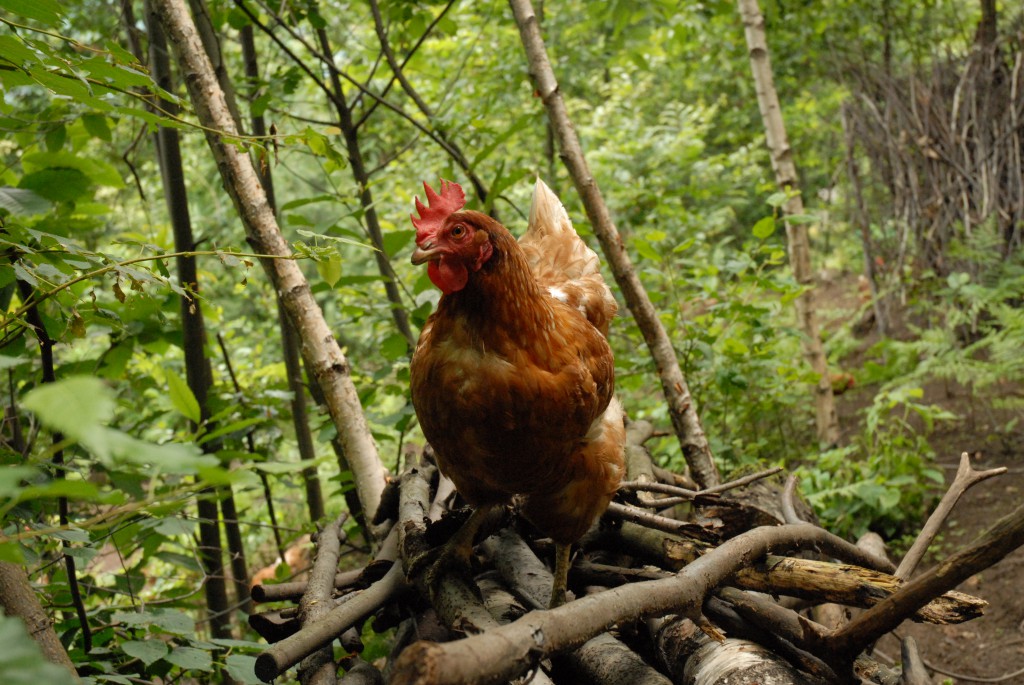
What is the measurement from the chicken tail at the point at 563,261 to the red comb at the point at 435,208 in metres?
0.61

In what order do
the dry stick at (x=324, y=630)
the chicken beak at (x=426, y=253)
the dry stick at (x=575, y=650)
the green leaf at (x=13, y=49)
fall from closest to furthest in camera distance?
the green leaf at (x=13, y=49) → the dry stick at (x=324, y=630) → the dry stick at (x=575, y=650) → the chicken beak at (x=426, y=253)

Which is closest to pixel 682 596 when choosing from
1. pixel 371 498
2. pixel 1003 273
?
pixel 371 498

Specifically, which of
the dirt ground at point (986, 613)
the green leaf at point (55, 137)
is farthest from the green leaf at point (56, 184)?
the dirt ground at point (986, 613)

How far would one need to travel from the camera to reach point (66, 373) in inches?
92.7

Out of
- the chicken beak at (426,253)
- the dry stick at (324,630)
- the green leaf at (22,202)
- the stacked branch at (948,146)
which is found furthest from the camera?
the stacked branch at (948,146)

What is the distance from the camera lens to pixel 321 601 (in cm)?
200

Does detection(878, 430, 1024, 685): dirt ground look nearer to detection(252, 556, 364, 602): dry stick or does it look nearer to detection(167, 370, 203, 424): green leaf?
detection(252, 556, 364, 602): dry stick

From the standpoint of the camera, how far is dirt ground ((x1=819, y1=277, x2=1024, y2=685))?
10.9 feet

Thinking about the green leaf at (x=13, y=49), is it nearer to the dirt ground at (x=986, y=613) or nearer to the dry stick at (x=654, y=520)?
the dry stick at (x=654, y=520)

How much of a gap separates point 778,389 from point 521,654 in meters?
4.64

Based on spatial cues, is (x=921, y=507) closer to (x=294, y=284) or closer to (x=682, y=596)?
(x=682, y=596)

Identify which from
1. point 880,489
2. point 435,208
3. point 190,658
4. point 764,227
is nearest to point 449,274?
point 435,208

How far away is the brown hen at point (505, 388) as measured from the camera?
1980mm

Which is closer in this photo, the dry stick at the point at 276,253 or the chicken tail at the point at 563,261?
the dry stick at the point at 276,253
